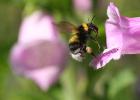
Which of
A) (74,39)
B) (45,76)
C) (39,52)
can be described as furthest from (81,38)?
(39,52)

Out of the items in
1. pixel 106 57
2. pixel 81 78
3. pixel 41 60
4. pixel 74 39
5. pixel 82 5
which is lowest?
pixel 106 57

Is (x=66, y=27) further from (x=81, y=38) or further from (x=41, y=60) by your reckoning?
(x=41, y=60)

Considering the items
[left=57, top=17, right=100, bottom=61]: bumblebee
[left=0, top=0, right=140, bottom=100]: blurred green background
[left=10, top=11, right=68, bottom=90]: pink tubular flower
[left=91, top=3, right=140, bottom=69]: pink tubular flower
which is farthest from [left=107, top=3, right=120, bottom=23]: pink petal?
[left=10, top=11, right=68, bottom=90]: pink tubular flower

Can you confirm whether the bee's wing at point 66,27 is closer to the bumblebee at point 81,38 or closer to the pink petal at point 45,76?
the bumblebee at point 81,38

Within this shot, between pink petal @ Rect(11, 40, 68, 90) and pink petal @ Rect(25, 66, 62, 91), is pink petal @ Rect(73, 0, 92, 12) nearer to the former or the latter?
pink petal @ Rect(11, 40, 68, 90)

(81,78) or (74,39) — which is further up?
(81,78)

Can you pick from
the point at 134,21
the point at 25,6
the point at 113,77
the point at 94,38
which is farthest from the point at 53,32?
the point at 134,21

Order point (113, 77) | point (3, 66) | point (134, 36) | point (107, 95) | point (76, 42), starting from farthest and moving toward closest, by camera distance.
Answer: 1. point (3, 66)
2. point (113, 77)
3. point (107, 95)
4. point (76, 42)
5. point (134, 36)

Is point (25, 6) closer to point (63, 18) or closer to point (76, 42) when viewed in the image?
point (63, 18)
